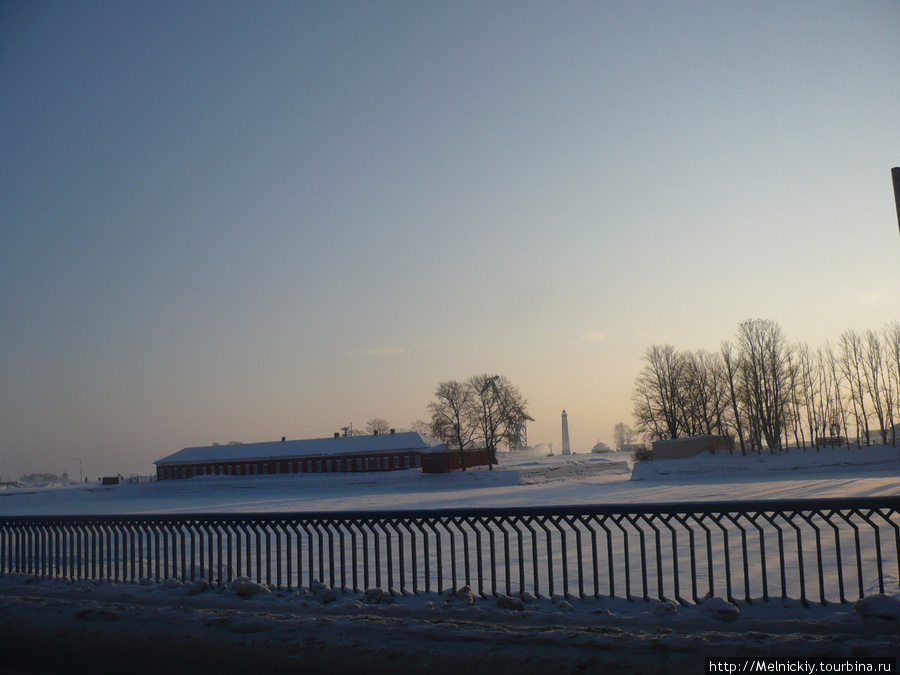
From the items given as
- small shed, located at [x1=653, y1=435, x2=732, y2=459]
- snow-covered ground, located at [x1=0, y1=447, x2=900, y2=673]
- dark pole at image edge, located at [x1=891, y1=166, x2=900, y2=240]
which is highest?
dark pole at image edge, located at [x1=891, y1=166, x2=900, y2=240]

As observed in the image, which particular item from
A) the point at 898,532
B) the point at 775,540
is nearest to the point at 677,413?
the point at 775,540

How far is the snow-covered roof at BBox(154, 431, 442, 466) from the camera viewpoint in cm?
8531

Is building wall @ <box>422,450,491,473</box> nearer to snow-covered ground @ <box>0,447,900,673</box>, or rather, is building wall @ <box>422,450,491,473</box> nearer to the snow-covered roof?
the snow-covered roof

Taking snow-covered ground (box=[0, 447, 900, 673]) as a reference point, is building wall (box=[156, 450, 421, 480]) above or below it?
below

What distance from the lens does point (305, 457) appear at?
285ft

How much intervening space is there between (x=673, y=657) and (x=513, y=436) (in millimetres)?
76484

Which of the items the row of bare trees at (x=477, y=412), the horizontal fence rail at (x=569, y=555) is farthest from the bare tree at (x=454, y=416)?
the horizontal fence rail at (x=569, y=555)

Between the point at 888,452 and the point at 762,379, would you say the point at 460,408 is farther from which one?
the point at 888,452

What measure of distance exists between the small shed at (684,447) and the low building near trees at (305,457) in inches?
1044

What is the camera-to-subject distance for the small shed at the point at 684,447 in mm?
60969

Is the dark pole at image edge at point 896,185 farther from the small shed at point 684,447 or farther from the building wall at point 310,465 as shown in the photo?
the building wall at point 310,465

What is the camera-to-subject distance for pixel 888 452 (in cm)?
4988

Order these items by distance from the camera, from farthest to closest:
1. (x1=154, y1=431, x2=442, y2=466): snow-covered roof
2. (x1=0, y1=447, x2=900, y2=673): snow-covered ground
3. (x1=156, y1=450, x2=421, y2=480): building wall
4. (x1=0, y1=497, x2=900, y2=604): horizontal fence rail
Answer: (x1=154, y1=431, x2=442, y2=466): snow-covered roof < (x1=156, y1=450, x2=421, y2=480): building wall < (x1=0, y1=497, x2=900, y2=604): horizontal fence rail < (x1=0, y1=447, x2=900, y2=673): snow-covered ground

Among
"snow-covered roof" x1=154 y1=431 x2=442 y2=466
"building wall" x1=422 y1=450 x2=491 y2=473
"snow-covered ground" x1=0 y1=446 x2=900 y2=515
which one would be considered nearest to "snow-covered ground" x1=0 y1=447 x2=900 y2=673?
"snow-covered ground" x1=0 y1=446 x2=900 y2=515
